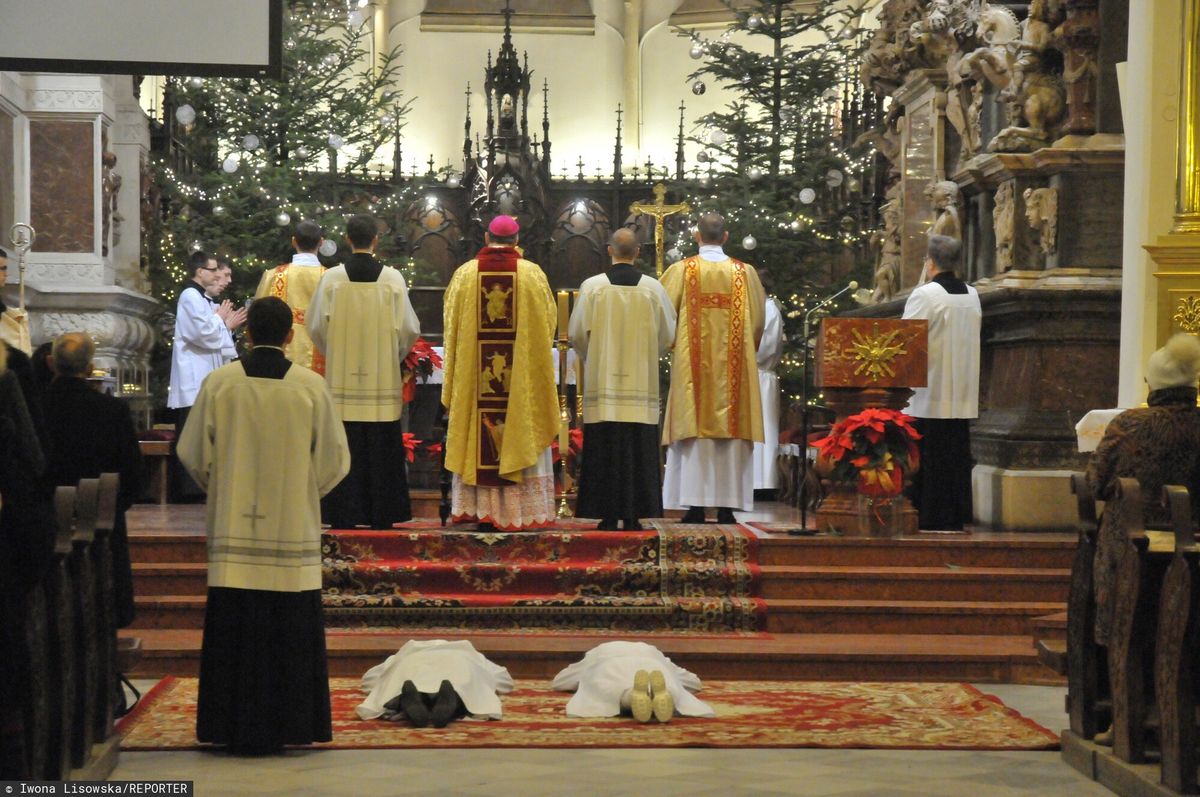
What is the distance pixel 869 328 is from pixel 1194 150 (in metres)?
2.25

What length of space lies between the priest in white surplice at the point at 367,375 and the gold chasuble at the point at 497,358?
334mm

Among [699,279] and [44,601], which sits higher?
[699,279]

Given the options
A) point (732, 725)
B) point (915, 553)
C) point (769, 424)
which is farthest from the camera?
point (769, 424)

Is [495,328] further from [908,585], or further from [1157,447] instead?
[1157,447]

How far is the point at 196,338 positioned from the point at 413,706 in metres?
6.32

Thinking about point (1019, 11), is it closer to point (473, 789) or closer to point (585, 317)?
point (585, 317)

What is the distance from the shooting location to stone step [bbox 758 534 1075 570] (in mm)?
9227

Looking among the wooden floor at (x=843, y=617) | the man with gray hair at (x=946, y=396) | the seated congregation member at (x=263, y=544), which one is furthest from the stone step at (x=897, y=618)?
the seated congregation member at (x=263, y=544)

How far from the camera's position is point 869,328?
9.65 meters

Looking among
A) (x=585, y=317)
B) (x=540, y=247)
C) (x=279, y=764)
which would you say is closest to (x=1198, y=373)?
(x=279, y=764)

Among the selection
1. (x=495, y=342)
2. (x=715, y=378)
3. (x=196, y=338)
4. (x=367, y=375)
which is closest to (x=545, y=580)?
(x=495, y=342)

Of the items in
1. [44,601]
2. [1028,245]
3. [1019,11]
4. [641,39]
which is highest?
[641,39]

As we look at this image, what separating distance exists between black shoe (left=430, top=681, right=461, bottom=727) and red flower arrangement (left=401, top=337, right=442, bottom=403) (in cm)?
365

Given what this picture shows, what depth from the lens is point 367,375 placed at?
31.9 feet
